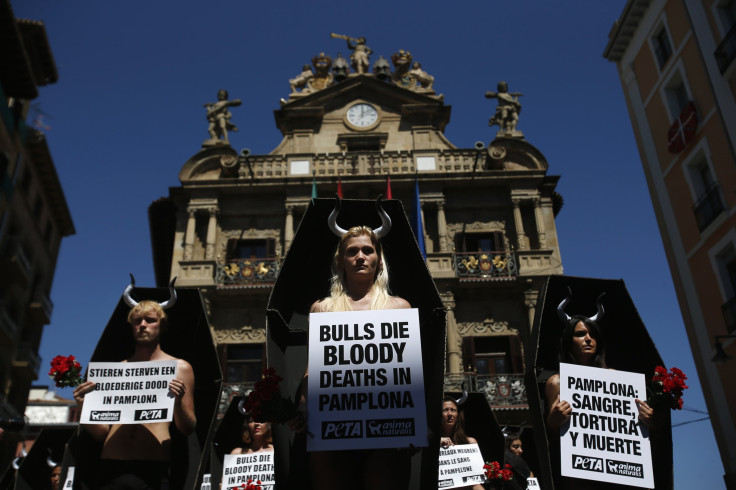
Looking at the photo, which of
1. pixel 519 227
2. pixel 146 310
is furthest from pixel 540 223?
pixel 146 310

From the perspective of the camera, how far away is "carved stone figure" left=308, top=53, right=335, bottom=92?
26.3m

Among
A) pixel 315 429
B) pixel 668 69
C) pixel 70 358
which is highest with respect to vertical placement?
pixel 668 69

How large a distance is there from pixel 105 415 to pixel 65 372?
60cm

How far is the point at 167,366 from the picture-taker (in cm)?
527

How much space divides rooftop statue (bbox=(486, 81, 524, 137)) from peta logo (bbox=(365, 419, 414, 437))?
21381 mm

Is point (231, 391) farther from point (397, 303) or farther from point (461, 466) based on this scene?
point (397, 303)

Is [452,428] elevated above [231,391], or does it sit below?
below

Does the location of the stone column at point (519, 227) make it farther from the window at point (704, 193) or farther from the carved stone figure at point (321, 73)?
the carved stone figure at point (321, 73)

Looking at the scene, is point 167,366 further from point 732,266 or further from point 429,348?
point 732,266

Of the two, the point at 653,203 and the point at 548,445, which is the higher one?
the point at 653,203

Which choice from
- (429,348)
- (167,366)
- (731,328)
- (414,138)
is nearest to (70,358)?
(167,366)

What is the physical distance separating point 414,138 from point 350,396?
20.9m

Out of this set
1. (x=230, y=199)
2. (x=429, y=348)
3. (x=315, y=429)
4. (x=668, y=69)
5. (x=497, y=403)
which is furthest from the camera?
(x=230, y=199)

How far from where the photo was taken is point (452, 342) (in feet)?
64.8
